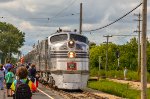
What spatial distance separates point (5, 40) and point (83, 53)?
331ft

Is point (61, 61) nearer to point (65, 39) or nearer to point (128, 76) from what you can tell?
point (65, 39)

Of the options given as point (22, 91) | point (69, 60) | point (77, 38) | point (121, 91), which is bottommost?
point (121, 91)

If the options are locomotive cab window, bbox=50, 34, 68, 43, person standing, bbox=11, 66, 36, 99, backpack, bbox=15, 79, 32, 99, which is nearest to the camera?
person standing, bbox=11, 66, 36, 99

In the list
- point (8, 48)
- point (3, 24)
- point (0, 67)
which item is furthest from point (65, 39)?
point (3, 24)

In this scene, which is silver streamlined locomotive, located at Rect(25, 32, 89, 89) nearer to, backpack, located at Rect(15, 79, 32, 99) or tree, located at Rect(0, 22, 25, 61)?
backpack, located at Rect(15, 79, 32, 99)

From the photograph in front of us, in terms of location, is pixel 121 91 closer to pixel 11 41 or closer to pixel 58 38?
pixel 58 38

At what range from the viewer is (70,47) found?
31.1m

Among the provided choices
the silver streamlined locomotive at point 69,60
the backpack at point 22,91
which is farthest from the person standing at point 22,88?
the silver streamlined locomotive at point 69,60

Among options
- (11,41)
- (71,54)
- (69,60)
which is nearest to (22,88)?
(69,60)

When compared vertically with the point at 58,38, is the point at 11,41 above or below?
above

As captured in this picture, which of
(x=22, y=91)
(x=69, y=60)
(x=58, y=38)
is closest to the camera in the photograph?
(x=22, y=91)

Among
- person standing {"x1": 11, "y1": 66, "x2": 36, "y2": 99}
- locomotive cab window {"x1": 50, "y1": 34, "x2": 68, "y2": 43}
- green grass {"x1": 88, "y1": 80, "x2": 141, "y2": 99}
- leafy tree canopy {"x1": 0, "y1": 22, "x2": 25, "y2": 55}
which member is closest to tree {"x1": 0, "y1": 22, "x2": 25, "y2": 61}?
leafy tree canopy {"x1": 0, "y1": 22, "x2": 25, "y2": 55}

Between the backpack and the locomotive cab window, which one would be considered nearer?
the backpack

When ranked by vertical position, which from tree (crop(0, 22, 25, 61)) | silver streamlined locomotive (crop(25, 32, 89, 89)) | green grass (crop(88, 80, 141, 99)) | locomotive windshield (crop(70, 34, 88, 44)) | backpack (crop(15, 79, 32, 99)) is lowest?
green grass (crop(88, 80, 141, 99))
